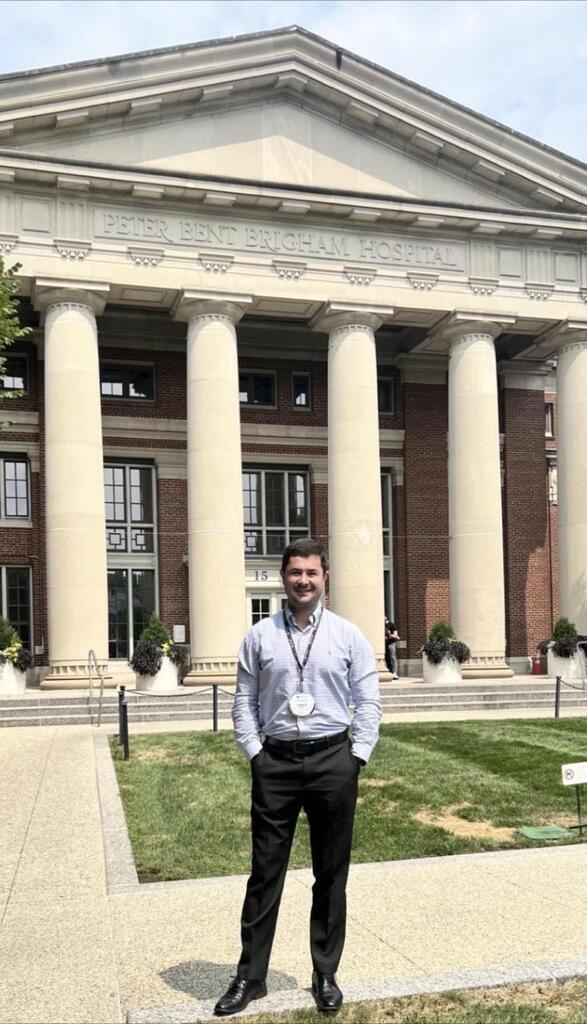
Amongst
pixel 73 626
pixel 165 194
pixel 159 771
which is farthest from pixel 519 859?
pixel 165 194

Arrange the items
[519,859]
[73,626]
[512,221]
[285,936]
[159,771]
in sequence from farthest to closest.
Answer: [512,221], [73,626], [159,771], [519,859], [285,936]

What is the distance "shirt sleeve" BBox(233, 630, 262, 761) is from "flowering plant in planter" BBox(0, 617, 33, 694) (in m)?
20.1

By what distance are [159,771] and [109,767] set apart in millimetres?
840

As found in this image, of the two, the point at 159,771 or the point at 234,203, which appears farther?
the point at 234,203

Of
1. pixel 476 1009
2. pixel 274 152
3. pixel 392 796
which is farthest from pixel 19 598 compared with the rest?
pixel 476 1009

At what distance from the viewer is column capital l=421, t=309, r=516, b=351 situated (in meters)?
30.4

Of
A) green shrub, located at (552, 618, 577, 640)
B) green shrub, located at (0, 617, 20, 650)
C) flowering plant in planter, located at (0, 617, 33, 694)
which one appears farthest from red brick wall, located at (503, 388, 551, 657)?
green shrub, located at (0, 617, 20, 650)

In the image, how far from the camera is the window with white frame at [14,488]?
31.8 meters

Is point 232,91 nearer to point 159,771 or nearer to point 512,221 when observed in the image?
point 512,221

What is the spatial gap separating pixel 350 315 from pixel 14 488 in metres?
11.2

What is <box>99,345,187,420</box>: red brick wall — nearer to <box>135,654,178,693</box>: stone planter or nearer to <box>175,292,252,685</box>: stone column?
<box>175,292,252,685</box>: stone column

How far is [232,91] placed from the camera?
95.7 ft

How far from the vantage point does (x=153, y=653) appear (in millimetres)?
25812

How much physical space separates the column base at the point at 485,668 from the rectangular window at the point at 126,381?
12.6 meters
